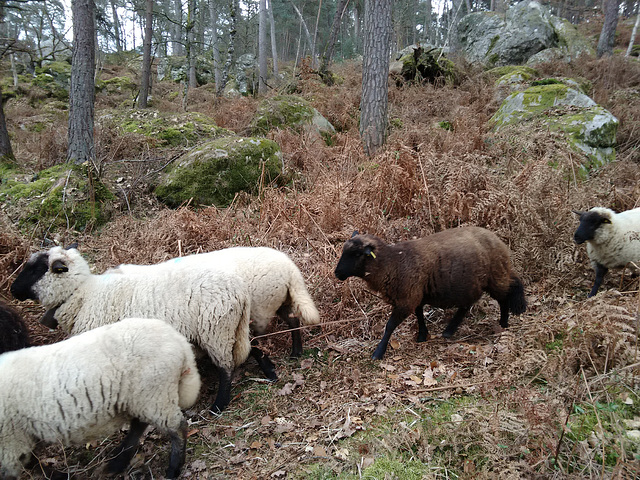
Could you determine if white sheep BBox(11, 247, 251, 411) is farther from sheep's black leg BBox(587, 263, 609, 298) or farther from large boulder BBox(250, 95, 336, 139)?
large boulder BBox(250, 95, 336, 139)

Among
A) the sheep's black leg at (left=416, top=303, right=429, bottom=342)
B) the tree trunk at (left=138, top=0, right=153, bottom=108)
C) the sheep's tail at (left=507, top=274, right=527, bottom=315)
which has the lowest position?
the sheep's black leg at (left=416, top=303, right=429, bottom=342)

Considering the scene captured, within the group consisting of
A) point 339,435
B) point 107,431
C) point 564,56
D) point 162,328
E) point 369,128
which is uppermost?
point 564,56

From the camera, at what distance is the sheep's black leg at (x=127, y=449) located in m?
3.32

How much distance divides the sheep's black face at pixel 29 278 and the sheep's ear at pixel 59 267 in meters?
0.17

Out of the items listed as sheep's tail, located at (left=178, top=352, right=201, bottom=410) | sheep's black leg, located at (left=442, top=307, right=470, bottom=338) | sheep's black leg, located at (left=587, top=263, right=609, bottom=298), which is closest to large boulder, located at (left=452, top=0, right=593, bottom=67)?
sheep's black leg, located at (left=587, top=263, right=609, bottom=298)

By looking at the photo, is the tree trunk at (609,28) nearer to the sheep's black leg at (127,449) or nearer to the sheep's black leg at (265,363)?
the sheep's black leg at (265,363)

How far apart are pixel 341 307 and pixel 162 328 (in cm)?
256

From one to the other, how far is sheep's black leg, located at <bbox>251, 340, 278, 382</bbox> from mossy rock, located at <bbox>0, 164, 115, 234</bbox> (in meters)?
4.81

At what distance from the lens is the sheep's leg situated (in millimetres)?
4805

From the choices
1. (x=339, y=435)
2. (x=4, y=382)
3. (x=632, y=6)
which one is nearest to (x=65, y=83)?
(x=4, y=382)

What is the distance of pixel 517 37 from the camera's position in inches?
739

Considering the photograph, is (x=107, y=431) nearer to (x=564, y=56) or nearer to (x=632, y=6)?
(x=564, y=56)

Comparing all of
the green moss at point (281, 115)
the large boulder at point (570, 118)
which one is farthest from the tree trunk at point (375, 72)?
the large boulder at point (570, 118)

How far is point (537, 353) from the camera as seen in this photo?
11.6 feet
